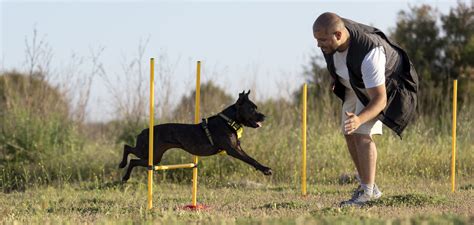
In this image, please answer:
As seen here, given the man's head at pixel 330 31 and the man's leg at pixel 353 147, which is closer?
the man's head at pixel 330 31

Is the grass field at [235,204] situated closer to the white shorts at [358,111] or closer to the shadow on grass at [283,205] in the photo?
the shadow on grass at [283,205]

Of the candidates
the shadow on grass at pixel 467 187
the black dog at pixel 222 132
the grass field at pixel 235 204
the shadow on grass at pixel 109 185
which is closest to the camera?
the grass field at pixel 235 204

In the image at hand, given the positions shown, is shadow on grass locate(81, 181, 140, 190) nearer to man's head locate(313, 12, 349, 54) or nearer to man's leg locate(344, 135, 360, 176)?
man's leg locate(344, 135, 360, 176)

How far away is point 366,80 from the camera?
5.88 m

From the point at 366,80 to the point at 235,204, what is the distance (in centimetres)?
174

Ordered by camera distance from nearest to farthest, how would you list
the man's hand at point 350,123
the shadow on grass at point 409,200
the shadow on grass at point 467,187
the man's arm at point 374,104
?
the man's hand at point 350,123 → the man's arm at point 374,104 → the shadow on grass at point 409,200 → the shadow on grass at point 467,187

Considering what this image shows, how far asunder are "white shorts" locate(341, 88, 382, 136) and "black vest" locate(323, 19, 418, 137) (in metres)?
0.09

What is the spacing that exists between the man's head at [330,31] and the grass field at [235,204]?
1262 mm

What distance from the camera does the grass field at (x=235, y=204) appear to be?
16.9ft

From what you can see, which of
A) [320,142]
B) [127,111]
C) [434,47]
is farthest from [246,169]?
[434,47]

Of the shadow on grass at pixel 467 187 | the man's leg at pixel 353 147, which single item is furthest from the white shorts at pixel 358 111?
the shadow on grass at pixel 467 187

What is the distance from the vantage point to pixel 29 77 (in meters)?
11.7

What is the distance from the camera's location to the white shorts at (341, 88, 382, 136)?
627 centimetres

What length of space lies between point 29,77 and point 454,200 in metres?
7.14
